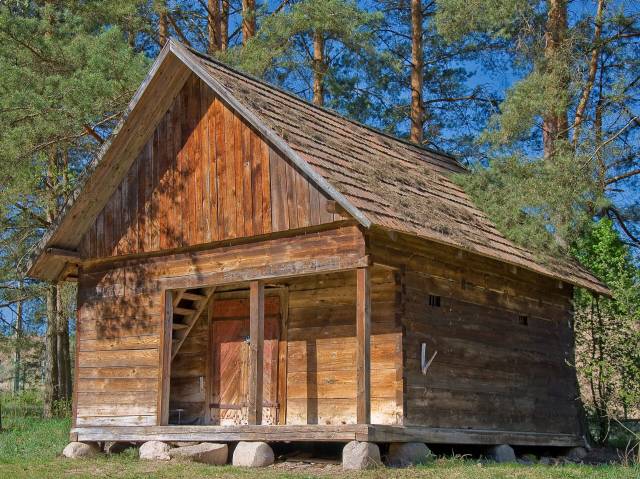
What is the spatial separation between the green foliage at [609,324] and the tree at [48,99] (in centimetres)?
1072

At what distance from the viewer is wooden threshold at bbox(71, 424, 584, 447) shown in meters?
12.4

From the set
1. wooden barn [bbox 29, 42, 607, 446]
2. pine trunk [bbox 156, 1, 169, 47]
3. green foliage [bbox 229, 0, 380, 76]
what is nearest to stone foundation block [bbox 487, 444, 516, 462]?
wooden barn [bbox 29, 42, 607, 446]

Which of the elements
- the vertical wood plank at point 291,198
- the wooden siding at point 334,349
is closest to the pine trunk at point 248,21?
the wooden siding at point 334,349

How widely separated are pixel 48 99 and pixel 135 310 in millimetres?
6359

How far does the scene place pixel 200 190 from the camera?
50.2 ft

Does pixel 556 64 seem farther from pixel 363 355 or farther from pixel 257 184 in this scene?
pixel 363 355

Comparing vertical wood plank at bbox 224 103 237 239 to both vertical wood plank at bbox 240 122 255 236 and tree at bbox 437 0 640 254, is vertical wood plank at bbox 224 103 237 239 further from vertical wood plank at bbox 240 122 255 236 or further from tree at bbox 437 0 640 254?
tree at bbox 437 0 640 254

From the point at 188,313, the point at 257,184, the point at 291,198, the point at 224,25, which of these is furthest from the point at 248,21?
the point at 291,198

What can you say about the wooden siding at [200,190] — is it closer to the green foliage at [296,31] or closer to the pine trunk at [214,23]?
the green foliage at [296,31]

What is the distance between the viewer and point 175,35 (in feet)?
93.9

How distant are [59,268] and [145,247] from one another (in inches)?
103

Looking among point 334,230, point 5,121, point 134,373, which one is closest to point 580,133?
point 334,230

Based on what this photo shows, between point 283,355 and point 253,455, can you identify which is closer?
point 253,455

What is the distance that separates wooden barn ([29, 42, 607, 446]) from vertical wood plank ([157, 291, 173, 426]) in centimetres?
3
